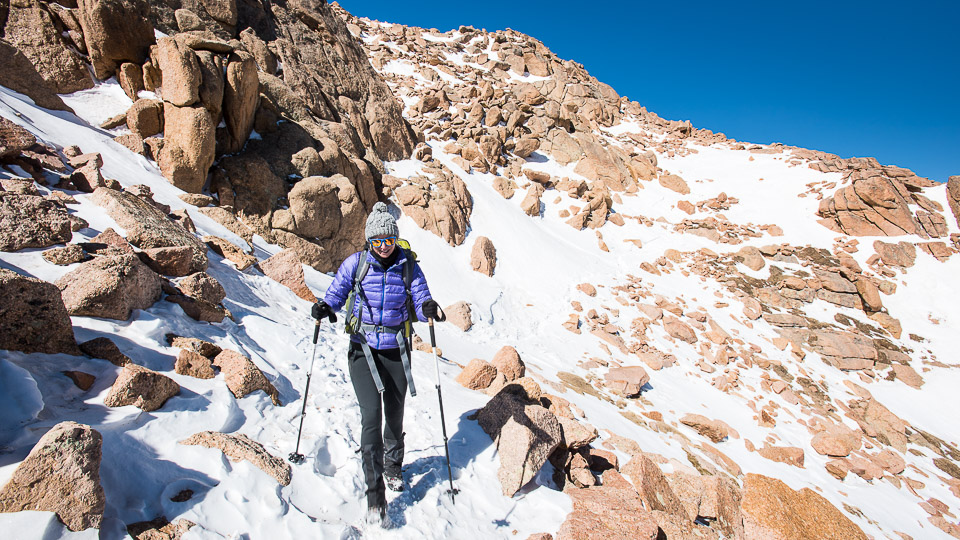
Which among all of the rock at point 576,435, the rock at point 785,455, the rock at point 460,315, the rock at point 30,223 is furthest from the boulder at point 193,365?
the rock at point 785,455

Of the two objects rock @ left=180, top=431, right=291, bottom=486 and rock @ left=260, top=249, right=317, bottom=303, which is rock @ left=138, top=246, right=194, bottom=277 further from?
rock @ left=180, top=431, right=291, bottom=486

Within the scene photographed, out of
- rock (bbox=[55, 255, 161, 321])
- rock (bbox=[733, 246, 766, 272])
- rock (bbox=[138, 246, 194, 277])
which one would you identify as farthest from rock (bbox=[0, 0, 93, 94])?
rock (bbox=[733, 246, 766, 272])

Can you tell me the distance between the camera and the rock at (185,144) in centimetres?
1237

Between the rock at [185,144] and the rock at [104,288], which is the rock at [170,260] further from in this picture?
the rock at [185,144]

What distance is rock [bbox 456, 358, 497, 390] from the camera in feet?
26.9

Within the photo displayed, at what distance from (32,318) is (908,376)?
31309mm

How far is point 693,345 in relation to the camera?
60.2 feet

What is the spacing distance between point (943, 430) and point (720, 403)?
11.5 meters

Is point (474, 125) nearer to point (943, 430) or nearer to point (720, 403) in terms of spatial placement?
point (720, 403)

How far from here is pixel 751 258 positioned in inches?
1020

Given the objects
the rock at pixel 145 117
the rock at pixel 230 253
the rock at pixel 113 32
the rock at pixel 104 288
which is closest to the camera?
the rock at pixel 104 288

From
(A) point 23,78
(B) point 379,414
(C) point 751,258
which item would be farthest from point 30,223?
(C) point 751,258

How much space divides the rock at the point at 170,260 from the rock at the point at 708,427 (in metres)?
14.6

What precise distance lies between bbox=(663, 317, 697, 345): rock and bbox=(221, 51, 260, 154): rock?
70.3 feet
